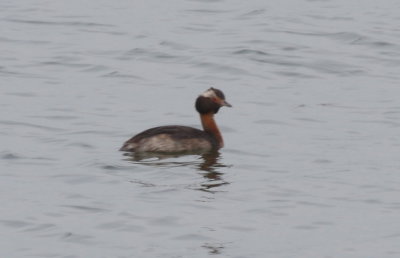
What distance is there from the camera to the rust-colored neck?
1968 cm

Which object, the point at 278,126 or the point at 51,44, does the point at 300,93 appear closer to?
the point at 278,126

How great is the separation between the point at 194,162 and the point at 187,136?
2.34 feet

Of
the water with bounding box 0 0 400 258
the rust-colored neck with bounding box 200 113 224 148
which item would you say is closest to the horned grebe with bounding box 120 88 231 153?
the rust-colored neck with bounding box 200 113 224 148

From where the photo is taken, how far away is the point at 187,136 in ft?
63.3

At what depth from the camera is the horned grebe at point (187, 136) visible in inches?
735

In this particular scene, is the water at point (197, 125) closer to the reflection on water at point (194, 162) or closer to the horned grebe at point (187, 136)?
the reflection on water at point (194, 162)

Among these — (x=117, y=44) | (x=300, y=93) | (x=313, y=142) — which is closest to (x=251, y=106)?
(x=300, y=93)

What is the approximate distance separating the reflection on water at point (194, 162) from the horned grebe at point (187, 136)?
0.10 m

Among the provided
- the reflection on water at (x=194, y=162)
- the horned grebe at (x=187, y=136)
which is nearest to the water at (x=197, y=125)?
the reflection on water at (x=194, y=162)

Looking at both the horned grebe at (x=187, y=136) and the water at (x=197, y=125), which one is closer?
the water at (x=197, y=125)

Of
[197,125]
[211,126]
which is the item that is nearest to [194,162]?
[211,126]

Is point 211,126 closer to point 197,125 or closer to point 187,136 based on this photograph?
point 187,136

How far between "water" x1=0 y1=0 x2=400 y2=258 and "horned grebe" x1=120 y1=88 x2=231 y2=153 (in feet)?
0.87

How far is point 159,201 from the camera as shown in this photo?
1584 centimetres
